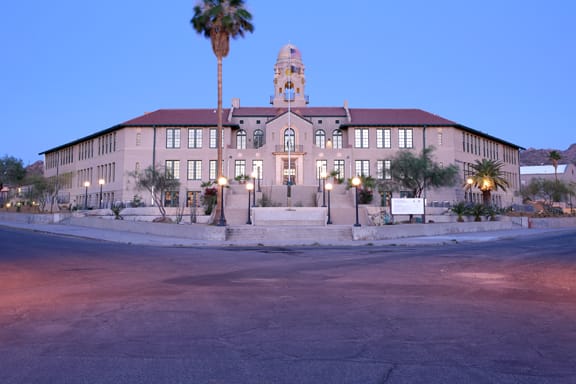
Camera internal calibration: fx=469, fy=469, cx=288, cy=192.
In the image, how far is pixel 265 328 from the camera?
6.35 metres

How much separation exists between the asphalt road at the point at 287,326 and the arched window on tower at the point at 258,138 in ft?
149

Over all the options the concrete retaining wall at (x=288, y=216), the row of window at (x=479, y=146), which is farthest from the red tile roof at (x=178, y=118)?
the row of window at (x=479, y=146)

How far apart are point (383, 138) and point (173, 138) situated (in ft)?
82.7

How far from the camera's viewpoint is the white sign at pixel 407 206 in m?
31.1

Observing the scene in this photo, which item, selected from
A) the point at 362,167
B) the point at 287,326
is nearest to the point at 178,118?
the point at 362,167

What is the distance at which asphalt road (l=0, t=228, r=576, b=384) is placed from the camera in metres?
4.61

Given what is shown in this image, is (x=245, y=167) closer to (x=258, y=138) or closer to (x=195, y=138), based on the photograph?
(x=258, y=138)

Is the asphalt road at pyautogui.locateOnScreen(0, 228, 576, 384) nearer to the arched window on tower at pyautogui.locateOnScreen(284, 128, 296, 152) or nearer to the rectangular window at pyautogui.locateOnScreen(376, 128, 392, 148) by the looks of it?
the arched window on tower at pyautogui.locateOnScreen(284, 128, 296, 152)

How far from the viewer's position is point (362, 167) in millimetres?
55750

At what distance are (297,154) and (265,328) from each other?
47600mm

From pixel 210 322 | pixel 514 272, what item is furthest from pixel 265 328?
A: pixel 514 272

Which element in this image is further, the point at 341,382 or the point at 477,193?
the point at 477,193

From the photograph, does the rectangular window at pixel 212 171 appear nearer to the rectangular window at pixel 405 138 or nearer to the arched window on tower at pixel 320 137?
the arched window on tower at pixel 320 137

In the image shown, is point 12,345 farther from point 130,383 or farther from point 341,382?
point 341,382
